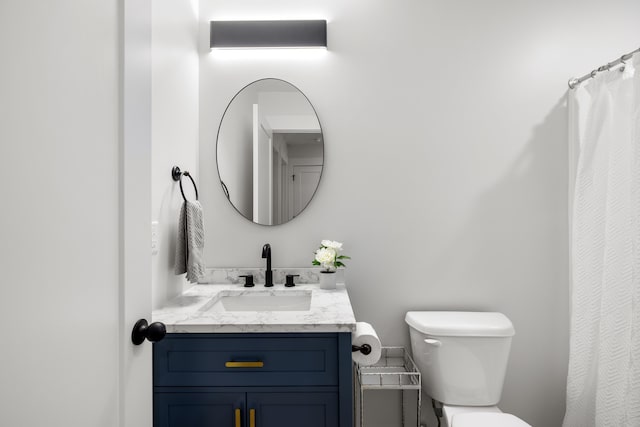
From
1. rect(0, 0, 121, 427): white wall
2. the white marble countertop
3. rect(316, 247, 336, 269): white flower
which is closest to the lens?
rect(0, 0, 121, 427): white wall

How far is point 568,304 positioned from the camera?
6.21 feet

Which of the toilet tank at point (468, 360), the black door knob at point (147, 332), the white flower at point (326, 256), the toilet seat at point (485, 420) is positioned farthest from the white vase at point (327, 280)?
the black door knob at point (147, 332)

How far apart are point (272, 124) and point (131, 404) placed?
147 centimetres

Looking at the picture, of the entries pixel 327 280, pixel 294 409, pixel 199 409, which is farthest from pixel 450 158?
pixel 199 409

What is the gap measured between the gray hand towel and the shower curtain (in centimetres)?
172

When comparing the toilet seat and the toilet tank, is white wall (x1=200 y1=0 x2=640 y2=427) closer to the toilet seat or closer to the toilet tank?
the toilet tank

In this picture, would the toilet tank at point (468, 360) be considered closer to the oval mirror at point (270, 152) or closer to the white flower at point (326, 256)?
the white flower at point (326, 256)

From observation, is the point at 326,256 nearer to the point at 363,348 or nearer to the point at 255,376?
the point at 363,348

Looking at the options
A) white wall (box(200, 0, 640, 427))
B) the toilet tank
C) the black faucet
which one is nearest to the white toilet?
the toilet tank

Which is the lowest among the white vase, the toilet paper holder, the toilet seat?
the toilet seat

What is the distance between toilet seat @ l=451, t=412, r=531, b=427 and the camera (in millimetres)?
1384

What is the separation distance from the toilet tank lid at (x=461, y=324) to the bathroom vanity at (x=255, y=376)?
1.93 feet

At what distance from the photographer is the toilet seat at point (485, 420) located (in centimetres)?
138

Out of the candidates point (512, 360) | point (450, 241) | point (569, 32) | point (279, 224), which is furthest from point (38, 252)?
point (569, 32)
